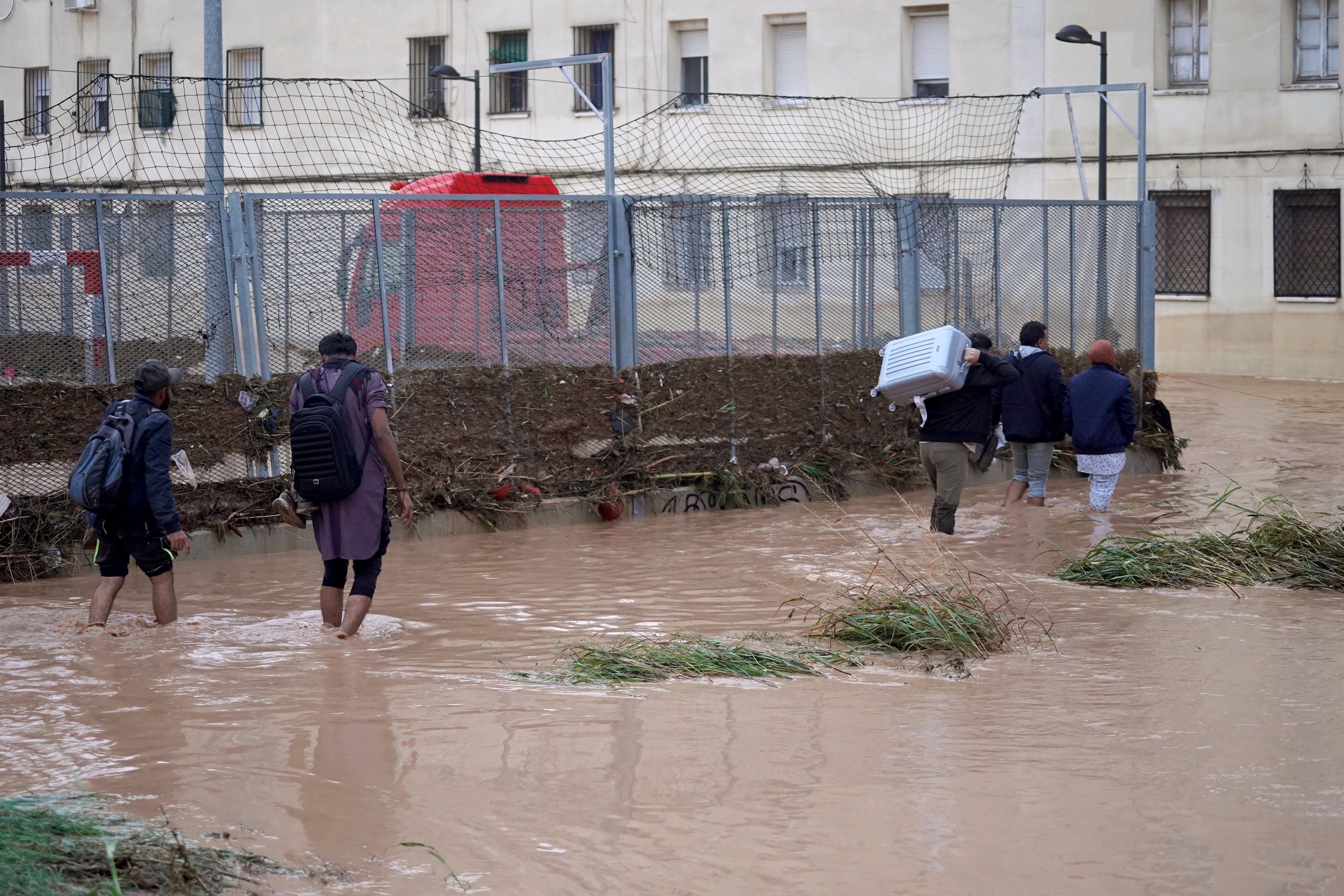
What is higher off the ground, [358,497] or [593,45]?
[593,45]

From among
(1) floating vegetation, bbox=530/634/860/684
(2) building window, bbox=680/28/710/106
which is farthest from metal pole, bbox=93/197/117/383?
(2) building window, bbox=680/28/710/106

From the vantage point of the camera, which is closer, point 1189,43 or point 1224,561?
→ point 1224,561

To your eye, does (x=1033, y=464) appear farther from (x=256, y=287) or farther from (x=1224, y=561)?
(x=256, y=287)

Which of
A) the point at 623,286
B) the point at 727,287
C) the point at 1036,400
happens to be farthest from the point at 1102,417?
the point at 623,286

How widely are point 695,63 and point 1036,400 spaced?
59.1 ft

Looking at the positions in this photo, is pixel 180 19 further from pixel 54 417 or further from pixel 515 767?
pixel 515 767

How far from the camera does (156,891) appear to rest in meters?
4.04

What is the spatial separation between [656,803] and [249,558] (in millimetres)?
6093

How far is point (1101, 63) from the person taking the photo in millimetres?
22484

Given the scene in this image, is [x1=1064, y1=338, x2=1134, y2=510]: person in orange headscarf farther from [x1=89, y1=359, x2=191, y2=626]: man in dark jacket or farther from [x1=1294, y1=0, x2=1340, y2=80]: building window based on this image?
[x1=1294, y1=0, x2=1340, y2=80]: building window

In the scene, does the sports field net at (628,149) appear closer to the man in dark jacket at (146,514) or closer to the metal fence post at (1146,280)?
the metal fence post at (1146,280)

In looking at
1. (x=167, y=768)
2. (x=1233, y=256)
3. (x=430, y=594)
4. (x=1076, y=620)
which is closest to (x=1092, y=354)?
(x=1076, y=620)

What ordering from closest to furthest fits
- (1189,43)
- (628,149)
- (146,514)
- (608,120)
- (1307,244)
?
(146,514) < (608,120) < (1307,244) < (1189,43) < (628,149)

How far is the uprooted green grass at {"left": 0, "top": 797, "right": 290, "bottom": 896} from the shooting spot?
3908 millimetres
